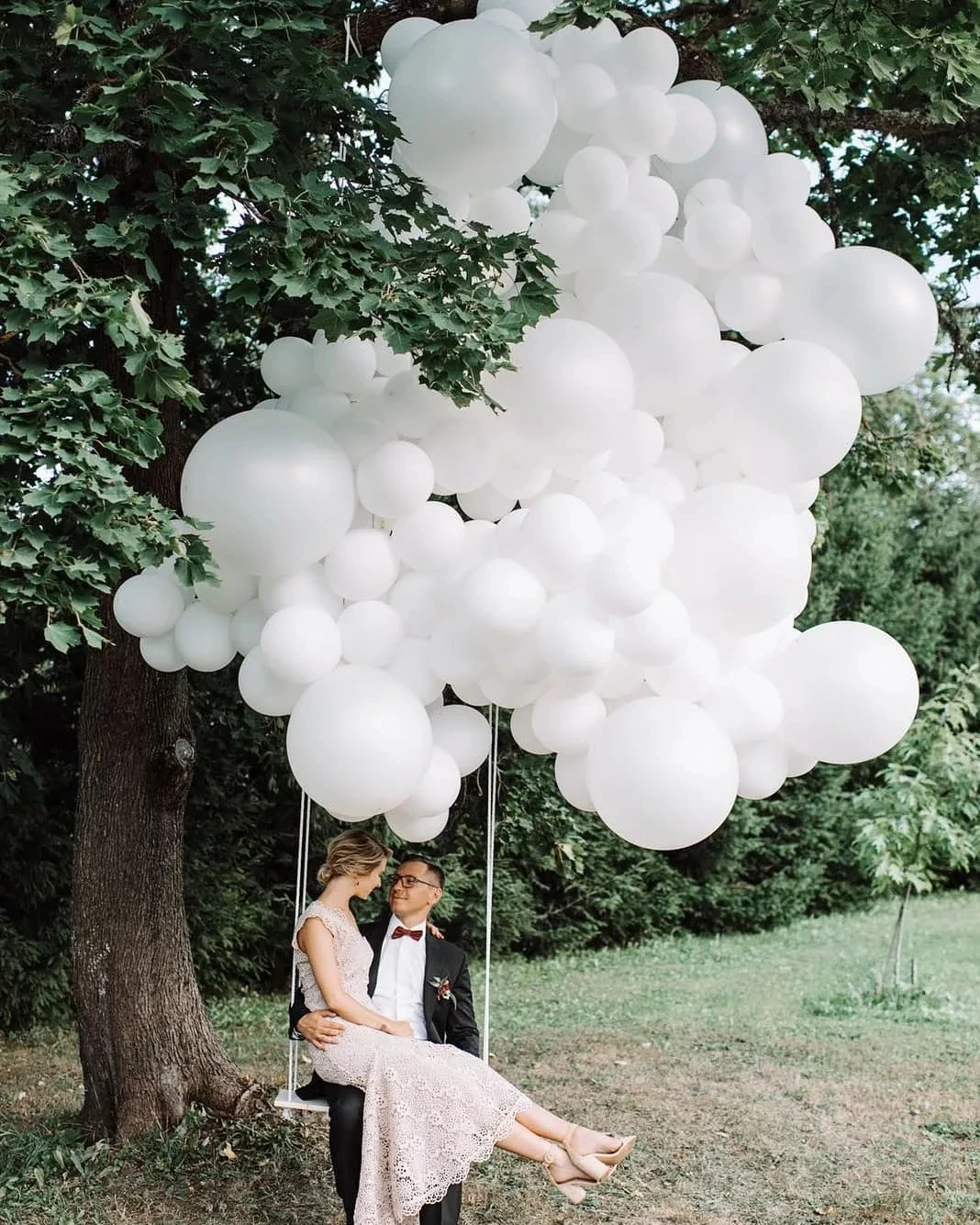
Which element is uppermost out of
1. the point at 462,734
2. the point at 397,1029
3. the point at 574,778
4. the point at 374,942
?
the point at 462,734

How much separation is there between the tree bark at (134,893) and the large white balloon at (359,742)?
1787 mm

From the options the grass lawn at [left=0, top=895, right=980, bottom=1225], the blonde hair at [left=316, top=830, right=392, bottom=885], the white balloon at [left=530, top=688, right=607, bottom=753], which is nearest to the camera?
the white balloon at [left=530, top=688, right=607, bottom=753]

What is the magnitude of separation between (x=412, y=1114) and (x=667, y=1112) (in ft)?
7.40

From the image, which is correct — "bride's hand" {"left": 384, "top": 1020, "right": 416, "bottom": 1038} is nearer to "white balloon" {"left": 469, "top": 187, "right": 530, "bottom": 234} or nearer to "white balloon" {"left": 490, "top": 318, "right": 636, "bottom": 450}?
"white balloon" {"left": 490, "top": 318, "right": 636, "bottom": 450}

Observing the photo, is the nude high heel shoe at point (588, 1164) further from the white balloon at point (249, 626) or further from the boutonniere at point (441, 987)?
the white balloon at point (249, 626)

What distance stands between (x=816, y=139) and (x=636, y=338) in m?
2.36

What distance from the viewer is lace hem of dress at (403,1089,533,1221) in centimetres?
343

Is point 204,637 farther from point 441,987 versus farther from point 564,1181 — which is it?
point 564,1181

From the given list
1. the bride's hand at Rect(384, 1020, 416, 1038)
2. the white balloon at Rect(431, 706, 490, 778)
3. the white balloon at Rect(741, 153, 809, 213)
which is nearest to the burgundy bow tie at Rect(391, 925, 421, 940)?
the bride's hand at Rect(384, 1020, 416, 1038)

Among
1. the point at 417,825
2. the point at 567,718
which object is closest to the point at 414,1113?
the point at 417,825

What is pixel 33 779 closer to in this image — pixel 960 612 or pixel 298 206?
pixel 298 206

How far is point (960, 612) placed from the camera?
13.6m

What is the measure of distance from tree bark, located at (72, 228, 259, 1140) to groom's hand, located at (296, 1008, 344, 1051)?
1.19m

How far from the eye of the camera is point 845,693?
3137 millimetres
